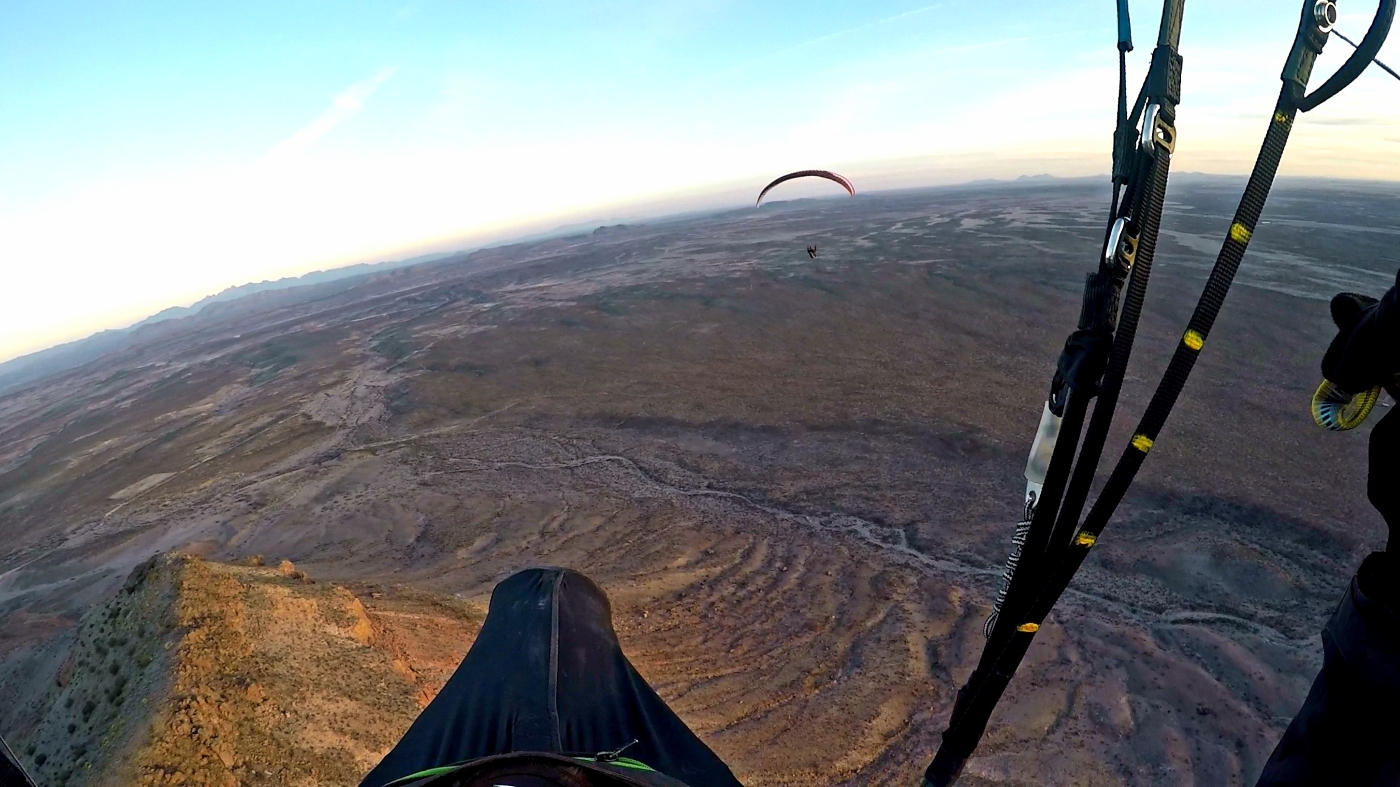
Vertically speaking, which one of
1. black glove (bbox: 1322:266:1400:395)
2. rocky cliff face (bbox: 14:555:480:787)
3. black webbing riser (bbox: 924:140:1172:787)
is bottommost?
rocky cliff face (bbox: 14:555:480:787)

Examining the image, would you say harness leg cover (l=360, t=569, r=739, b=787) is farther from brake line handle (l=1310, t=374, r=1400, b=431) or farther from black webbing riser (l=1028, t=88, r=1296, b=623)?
brake line handle (l=1310, t=374, r=1400, b=431)

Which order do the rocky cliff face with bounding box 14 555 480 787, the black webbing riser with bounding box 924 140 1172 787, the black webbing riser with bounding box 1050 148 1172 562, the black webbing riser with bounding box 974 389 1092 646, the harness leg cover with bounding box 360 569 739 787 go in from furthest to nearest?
the rocky cliff face with bounding box 14 555 480 787 < the harness leg cover with bounding box 360 569 739 787 < the black webbing riser with bounding box 974 389 1092 646 < the black webbing riser with bounding box 924 140 1172 787 < the black webbing riser with bounding box 1050 148 1172 562

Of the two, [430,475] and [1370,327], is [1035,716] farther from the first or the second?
[430,475]

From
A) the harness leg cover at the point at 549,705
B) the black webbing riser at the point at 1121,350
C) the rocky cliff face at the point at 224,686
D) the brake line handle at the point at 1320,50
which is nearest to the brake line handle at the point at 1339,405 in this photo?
the black webbing riser at the point at 1121,350

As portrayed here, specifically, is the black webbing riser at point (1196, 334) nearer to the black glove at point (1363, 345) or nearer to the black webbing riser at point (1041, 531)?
the black webbing riser at point (1041, 531)

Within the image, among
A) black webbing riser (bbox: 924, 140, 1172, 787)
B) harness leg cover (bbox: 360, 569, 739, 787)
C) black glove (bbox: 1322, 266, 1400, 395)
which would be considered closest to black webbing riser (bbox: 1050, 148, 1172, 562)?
black webbing riser (bbox: 924, 140, 1172, 787)

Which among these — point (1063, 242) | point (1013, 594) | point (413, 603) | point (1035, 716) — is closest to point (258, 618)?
point (413, 603)

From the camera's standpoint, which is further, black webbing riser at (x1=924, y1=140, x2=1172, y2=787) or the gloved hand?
black webbing riser at (x1=924, y1=140, x2=1172, y2=787)
